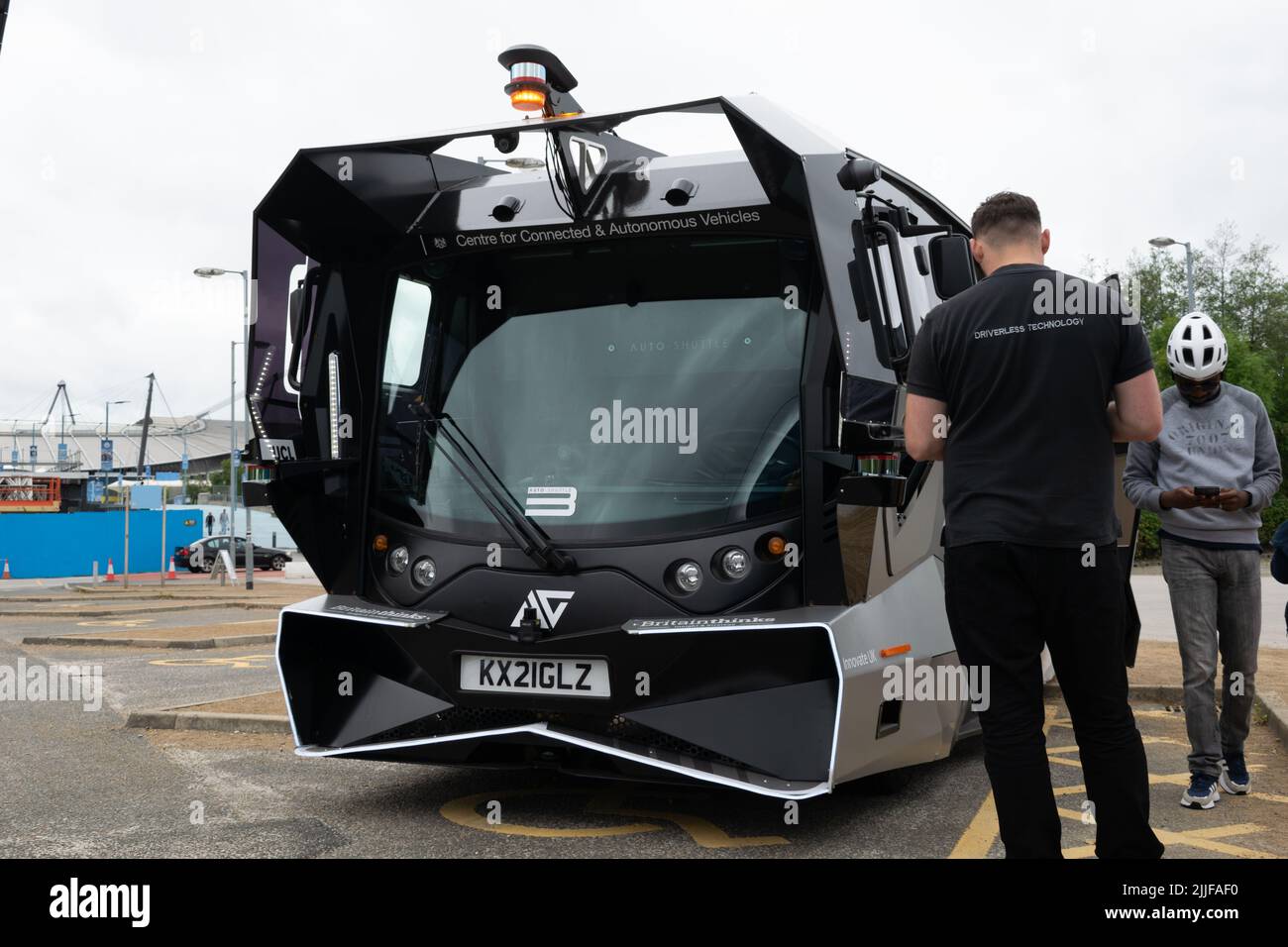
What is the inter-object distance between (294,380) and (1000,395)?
3405mm

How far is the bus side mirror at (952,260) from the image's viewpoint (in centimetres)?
482

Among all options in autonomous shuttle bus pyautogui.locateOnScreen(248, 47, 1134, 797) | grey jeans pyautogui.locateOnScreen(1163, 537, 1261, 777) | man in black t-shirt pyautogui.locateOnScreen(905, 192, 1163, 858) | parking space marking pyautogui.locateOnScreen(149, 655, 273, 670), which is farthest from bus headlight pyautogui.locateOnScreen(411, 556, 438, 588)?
parking space marking pyautogui.locateOnScreen(149, 655, 273, 670)

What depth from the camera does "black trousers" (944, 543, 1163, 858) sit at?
3.44 metres

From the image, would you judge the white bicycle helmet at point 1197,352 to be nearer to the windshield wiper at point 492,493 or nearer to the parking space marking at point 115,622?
the windshield wiper at point 492,493

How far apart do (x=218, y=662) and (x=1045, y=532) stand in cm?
1101

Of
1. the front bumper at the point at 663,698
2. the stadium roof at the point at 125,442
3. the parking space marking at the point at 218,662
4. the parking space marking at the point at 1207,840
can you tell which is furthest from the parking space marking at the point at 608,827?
the stadium roof at the point at 125,442

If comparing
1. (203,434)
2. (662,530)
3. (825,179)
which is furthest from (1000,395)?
(203,434)

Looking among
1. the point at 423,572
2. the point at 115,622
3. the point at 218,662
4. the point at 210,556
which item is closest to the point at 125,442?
the point at 210,556

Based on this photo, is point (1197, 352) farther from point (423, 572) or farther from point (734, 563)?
point (423, 572)

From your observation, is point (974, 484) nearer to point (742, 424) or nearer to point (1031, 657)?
point (1031, 657)

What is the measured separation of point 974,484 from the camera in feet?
11.8

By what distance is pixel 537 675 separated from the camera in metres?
5.05

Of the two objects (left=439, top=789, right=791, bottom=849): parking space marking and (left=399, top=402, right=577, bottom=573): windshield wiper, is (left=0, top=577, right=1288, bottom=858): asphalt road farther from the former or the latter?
(left=399, top=402, right=577, bottom=573): windshield wiper

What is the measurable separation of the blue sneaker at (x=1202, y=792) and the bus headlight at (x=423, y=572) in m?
3.38
